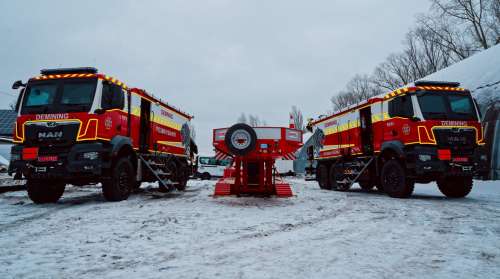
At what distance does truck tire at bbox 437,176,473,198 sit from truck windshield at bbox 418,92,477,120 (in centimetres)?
171

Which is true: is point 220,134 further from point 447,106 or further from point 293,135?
point 447,106

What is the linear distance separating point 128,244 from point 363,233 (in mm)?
3054

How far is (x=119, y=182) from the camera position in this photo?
8320 mm

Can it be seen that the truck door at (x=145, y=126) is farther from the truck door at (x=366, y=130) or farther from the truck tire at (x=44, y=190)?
the truck door at (x=366, y=130)

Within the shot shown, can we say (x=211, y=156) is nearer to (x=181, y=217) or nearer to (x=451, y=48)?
(x=181, y=217)

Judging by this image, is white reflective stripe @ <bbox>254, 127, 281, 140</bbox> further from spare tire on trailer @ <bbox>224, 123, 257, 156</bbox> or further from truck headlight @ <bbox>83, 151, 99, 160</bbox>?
truck headlight @ <bbox>83, 151, 99, 160</bbox>

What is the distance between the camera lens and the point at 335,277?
282cm

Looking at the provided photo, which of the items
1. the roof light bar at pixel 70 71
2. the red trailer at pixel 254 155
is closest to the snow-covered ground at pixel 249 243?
the red trailer at pixel 254 155

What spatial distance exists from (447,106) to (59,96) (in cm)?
978

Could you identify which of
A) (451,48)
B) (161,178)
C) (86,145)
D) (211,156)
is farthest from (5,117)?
(451,48)

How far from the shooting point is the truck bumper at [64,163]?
7.18 m

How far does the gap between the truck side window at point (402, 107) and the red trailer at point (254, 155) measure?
3.06 m

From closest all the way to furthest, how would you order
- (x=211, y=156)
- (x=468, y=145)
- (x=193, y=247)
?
(x=193, y=247)
(x=468, y=145)
(x=211, y=156)

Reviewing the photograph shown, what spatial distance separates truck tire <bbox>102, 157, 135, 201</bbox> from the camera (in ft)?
26.2
